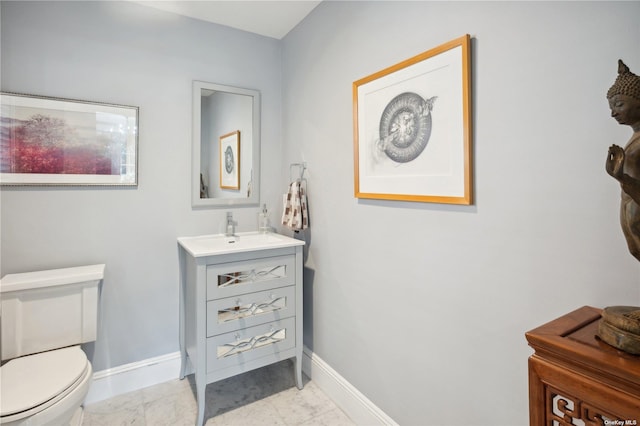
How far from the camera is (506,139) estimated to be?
3.85 feet

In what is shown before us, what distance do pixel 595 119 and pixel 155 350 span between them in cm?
263

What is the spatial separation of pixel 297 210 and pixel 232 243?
50cm

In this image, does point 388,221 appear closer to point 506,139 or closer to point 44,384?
point 506,139

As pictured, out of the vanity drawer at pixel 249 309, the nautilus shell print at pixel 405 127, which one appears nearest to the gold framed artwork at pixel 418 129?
the nautilus shell print at pixel 405 127

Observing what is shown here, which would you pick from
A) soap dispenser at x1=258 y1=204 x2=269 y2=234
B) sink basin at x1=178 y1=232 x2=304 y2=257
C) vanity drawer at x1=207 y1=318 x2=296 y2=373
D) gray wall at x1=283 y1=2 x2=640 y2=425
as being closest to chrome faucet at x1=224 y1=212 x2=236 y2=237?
sink basin at x1=178 y1=232 x2=304 y2=257

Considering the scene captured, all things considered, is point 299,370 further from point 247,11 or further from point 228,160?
point 247,11

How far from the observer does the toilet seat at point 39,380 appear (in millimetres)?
1355

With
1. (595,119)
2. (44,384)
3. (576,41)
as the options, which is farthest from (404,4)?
(44,384)

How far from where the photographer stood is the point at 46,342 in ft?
5.90

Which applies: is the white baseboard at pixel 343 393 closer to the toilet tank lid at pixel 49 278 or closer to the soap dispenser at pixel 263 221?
the soap dispenser at pixel 263 221

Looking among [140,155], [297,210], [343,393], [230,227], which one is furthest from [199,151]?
[343,393]

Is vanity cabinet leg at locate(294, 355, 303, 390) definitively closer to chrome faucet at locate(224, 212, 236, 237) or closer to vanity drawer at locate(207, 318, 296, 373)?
vanity drawer at locate(207, 318, 296, 373)

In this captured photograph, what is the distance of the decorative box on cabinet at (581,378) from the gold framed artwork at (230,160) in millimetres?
2177

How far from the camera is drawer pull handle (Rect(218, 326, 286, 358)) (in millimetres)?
1992
